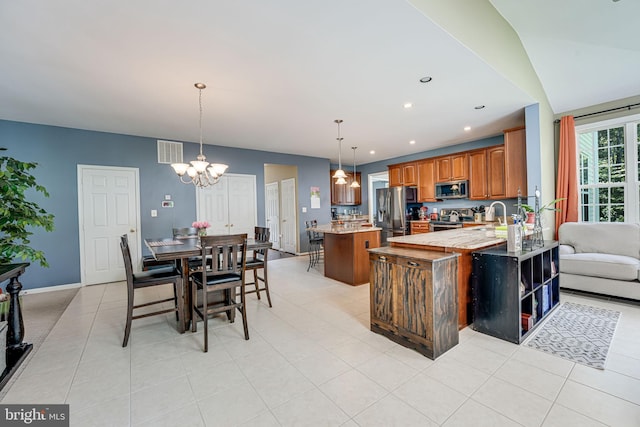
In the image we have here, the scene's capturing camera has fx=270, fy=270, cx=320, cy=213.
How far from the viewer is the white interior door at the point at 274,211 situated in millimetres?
7914

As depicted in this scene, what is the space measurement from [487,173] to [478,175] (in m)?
0.18

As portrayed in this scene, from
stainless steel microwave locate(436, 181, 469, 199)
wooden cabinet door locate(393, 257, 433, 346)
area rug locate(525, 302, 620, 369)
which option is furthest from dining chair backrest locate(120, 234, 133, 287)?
stainless steel microwave locate(436, 181, 469, 199)

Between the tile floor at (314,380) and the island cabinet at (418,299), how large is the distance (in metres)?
0.11

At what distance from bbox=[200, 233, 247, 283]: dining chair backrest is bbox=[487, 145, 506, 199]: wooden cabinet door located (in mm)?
5045

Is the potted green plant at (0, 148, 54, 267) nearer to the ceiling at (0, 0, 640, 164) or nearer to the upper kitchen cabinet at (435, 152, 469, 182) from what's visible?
the ceiling at (0, 0, 640, 164)

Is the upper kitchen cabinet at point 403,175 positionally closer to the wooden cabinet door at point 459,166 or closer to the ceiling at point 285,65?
the wooden cabinet door at point 459,166

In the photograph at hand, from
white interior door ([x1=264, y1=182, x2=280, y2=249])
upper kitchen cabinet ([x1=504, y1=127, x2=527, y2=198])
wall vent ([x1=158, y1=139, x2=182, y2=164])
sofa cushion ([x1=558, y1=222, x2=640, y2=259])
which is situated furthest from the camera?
white interior door ([x1=264, y1=182, x2=280, y2=249])

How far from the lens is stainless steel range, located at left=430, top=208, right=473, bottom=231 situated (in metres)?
5.89

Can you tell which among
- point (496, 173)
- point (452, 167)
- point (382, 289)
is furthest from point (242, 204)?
point (496, 173)

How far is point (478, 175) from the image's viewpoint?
560 cm

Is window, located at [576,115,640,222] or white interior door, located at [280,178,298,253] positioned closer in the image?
window, located at [576,115,640,222]

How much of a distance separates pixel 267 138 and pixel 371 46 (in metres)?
3.31

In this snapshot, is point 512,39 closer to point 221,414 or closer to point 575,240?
point 575,240

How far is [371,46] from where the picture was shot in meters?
2.37
